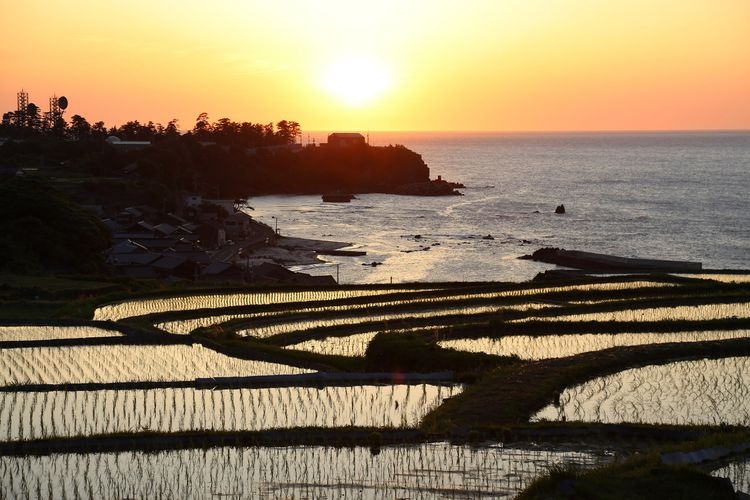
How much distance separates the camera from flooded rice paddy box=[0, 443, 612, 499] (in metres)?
9.16

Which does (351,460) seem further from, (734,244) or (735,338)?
(734,244)

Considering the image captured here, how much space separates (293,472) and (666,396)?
241 inches

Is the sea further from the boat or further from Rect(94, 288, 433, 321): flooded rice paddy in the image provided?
Rect(94, 288, 433, 321): flooded rice paddy

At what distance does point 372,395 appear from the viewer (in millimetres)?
13648

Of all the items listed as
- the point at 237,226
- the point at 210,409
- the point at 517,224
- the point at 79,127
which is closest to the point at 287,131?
the point at 79,127

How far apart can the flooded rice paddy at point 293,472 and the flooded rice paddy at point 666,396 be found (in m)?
1.97

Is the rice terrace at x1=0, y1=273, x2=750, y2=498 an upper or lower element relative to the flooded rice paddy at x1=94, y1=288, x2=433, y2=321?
upper

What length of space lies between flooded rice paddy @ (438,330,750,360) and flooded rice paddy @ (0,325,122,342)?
466cm

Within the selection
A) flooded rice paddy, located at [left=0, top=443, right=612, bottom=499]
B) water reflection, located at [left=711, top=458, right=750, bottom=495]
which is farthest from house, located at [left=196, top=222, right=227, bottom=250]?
water reflection, located at [left=711, top=458, right=750, bottom=495]

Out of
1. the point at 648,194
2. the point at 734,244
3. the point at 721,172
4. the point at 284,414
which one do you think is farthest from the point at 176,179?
the point at 721,172

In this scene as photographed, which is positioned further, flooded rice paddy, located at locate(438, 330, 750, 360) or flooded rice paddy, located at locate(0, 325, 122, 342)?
flooded rice paddy, located at locate(0, 325, 122, 342)

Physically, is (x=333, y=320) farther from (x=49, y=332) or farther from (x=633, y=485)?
(x=633, y=485)

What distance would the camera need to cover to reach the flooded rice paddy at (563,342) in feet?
56.1

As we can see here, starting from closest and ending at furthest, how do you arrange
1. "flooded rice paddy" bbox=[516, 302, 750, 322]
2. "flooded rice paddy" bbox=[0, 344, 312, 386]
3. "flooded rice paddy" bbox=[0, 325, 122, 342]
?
"flooded rice paddy" bbox=[0, 344, 312, 386]
"flooded rice paddy" bbox=[0, 325, 122, 342]
"flooded rice paddy" bbox=[516, 302, 750, 322]
